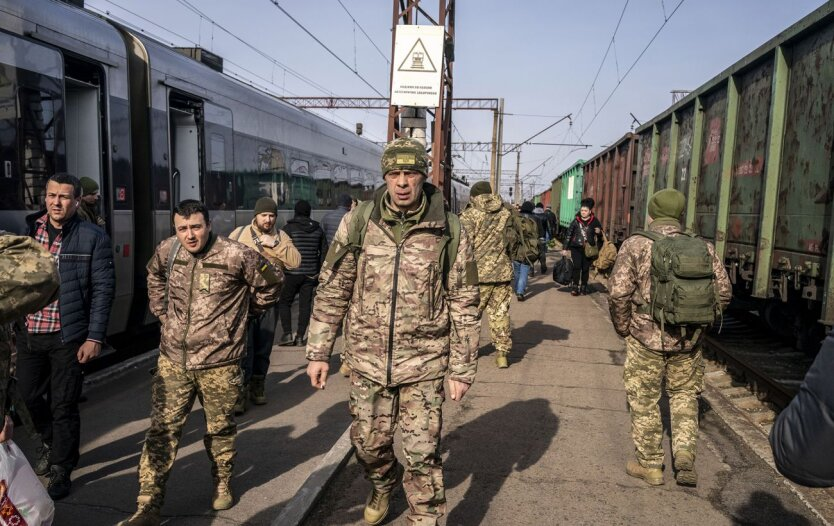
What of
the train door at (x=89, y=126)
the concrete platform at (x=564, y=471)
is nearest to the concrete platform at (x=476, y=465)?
the concrete platform at (x=564, y=471)

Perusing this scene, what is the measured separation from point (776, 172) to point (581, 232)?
5904 mm

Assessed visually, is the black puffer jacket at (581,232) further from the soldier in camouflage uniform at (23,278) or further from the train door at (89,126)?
the soldier in camouflage uniform at (23,278)

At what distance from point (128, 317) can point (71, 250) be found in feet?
9.98

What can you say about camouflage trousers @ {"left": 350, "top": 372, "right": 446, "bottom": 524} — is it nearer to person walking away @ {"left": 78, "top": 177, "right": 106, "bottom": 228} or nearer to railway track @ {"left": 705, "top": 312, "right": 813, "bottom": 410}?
person walking away @ {"left": 78, "top": 177, "right": 106, "bottom": 228}

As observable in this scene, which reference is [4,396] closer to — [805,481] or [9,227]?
[805,481]

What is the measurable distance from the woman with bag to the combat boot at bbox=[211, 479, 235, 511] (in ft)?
28.4

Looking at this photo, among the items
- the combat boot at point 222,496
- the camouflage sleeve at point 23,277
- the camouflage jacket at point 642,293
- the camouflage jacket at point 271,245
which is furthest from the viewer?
the camouflage jacket at point 271,245

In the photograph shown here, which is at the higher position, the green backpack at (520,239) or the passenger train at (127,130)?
the passenger train at (127,130)

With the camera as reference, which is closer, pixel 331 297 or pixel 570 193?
pixel 331 297

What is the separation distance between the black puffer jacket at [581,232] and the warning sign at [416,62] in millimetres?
4056

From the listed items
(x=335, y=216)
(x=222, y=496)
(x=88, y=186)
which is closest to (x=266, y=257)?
(x=88, y=186)

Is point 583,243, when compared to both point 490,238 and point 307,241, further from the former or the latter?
point 307,241

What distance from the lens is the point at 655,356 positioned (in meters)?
3.87

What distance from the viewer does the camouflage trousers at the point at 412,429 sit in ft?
9.66
